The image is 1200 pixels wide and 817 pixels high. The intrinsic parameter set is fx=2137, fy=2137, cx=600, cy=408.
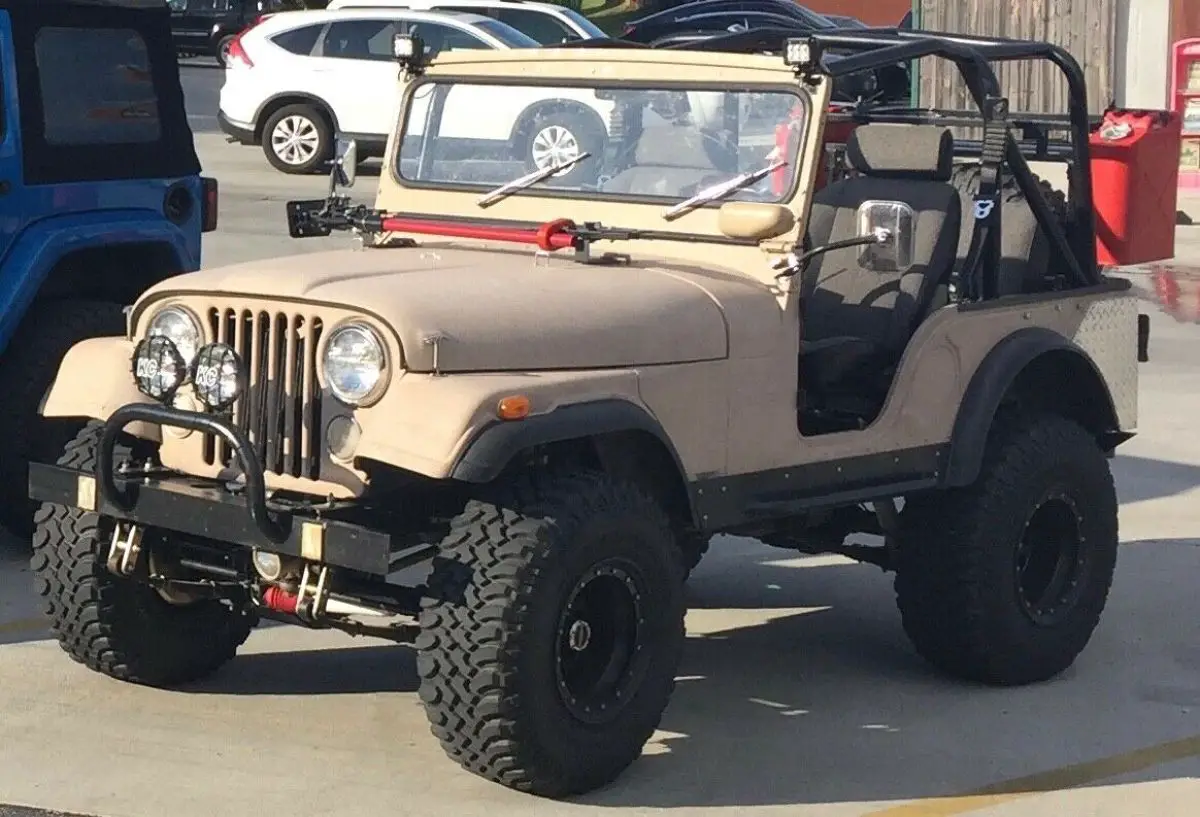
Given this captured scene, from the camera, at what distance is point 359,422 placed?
5047 mm

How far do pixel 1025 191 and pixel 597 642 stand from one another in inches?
87.7

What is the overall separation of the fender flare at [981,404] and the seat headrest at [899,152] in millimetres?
556

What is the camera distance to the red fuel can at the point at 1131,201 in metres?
8.58

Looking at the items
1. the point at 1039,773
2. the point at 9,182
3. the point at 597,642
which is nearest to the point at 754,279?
the point at 597,642

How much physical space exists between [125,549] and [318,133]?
1542 cm

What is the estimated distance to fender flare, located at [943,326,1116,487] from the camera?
6164mm

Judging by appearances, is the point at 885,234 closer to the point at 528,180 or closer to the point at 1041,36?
the point at 528,180

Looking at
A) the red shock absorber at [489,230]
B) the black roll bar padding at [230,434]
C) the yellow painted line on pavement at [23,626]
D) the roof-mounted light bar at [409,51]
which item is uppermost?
the roof-mounted light bar at [409,51]

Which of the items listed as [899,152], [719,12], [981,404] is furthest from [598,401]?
[719,12]

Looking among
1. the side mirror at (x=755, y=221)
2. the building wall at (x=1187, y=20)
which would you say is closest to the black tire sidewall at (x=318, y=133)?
the building wall at (x=1187, y=20)

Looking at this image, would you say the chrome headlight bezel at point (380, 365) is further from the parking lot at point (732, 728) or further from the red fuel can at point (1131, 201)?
the red fuel can at point (1131, 201)

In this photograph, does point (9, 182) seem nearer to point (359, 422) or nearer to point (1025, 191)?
point (359, 422)

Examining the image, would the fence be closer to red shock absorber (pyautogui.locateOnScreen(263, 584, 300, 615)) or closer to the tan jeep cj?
the tan jeep cj

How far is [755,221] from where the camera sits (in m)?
5.70
